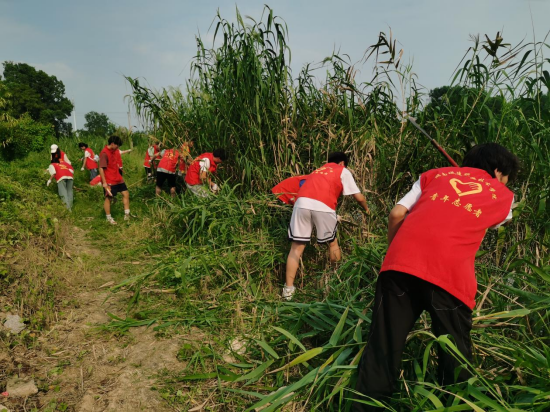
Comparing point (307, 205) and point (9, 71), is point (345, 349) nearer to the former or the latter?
point (307, 205)

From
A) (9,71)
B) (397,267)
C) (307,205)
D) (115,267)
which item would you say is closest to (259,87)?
(307,205)

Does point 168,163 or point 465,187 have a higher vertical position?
point 168,163

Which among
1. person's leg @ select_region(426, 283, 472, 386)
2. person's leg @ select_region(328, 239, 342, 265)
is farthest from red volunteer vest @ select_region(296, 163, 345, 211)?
person's leg @ select_region(426, 283, 472, 386)

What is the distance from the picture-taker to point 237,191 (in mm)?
5039

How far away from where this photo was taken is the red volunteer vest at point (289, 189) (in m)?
4.05

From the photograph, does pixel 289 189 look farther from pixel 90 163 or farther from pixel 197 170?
pixel 90 163

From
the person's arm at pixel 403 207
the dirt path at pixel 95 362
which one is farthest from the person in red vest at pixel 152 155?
the person's arm at pixel 403 207

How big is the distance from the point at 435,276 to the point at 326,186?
1912 millimetres

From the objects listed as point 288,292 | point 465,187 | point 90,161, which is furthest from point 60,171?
point 465,187

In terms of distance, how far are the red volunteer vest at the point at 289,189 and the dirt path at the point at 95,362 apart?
75.2 inches

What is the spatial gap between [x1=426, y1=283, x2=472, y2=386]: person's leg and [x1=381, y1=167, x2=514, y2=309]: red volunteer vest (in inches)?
1.7

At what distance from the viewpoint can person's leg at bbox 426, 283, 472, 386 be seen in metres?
1.73

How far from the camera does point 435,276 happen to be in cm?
171

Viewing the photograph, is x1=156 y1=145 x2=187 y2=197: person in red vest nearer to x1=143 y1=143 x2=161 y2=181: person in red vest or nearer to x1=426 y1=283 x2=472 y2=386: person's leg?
x1=143 y1=143 x2=161 y2=181: person in red vest
